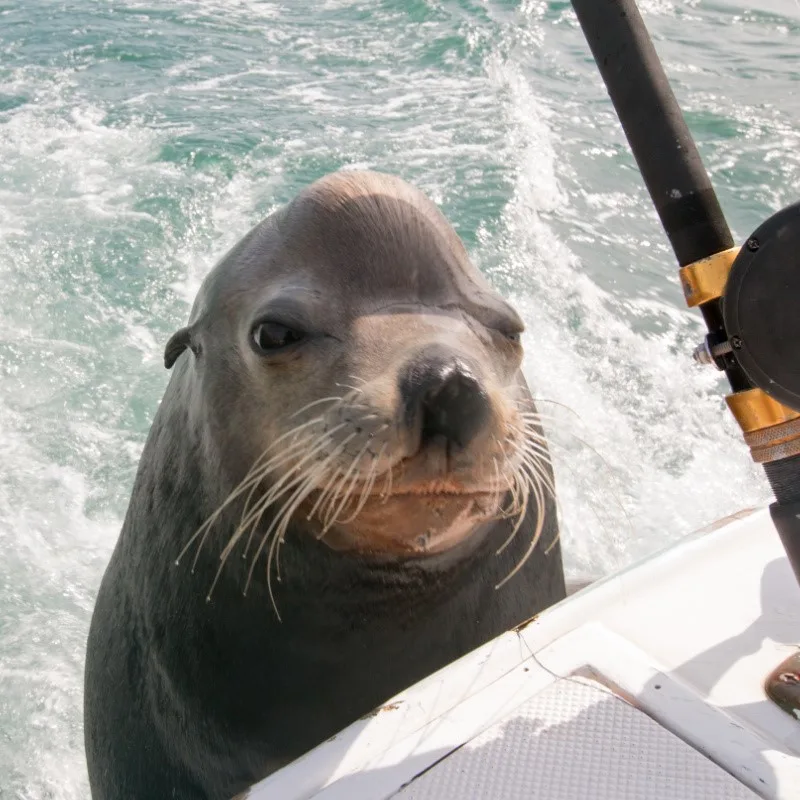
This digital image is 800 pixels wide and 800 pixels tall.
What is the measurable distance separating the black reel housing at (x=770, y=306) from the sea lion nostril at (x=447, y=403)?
51 cm

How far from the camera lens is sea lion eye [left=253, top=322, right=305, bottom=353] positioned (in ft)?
7.57

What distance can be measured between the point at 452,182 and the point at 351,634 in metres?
6.55

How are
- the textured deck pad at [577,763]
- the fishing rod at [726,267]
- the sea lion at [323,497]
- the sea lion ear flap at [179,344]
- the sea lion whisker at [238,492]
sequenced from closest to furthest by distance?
1. the textured deck pad at [577,763]
2. the fishing rod at [726,267]
3. the sea lion at [323,497]
4. the sea lion whisker at [238,492]
5. the sea lion ear flap at [179,344]

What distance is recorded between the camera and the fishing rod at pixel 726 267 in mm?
1794

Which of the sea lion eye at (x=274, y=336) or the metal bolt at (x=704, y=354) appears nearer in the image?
the metal bolt at (x=704, y=354)

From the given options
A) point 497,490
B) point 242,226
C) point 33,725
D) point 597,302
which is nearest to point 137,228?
point 242,226

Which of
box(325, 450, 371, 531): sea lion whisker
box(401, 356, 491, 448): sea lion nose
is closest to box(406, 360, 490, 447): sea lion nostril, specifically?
box(401, 356, 491, 448): sea lion nose

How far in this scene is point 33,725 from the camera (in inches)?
163

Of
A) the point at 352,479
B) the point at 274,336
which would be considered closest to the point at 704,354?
the point at 352,479

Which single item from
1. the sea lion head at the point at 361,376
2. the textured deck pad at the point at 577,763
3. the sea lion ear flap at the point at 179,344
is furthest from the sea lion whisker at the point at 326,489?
the sea lion ear flap at the point at 179,344

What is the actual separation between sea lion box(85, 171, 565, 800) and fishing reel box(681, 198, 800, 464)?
48 centimetres

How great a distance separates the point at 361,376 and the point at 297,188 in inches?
263

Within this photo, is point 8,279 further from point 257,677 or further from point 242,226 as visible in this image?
point 257,677

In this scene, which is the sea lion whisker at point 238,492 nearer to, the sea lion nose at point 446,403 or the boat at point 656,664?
the sea lion nose at point 446,403
